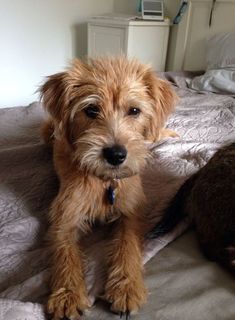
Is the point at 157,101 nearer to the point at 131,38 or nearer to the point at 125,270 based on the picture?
the point at 125,270

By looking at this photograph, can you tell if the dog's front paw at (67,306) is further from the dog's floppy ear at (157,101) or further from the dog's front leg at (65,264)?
the dog's floppy ear at (157,101)

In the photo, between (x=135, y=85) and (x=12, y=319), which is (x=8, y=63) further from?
(x=12, y=319)

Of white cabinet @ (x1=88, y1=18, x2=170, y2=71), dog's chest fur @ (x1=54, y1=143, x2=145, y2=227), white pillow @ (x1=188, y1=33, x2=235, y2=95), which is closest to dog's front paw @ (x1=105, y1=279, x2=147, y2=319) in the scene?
dog's chest fur @ (x1=54, y1=143, x2=145, y2=227)

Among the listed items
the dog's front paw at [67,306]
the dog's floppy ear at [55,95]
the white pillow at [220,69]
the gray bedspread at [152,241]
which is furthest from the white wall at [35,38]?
the dog's front paw at [67,306]

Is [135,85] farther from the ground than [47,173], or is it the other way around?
[135,85]

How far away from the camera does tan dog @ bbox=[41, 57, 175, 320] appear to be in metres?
1.13

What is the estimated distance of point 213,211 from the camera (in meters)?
1.04

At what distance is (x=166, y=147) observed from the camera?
1.77 m

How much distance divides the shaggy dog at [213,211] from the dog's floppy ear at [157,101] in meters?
0.28

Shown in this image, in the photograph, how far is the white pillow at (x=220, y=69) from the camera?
2510mm

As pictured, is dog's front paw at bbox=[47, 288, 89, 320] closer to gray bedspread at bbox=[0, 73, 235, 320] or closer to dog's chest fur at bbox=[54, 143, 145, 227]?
gray bedspread at bbox=[0, 73, 235, 320]

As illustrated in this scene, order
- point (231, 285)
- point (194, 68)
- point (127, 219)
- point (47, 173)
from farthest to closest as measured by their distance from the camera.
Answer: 1. point (194, 68)
2. point (47, 173)
3. point (127, 219)
4. point (231, 285)

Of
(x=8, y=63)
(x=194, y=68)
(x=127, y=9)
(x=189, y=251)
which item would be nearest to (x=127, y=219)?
(x=189, y=251)

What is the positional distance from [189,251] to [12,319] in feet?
1.85
